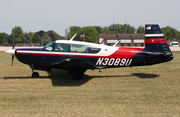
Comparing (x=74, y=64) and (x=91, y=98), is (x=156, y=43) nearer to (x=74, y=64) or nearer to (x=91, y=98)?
(x=74, y=64)

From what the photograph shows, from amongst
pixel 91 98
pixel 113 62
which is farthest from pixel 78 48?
pixel 91 98

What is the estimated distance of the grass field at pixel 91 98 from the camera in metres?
5.38

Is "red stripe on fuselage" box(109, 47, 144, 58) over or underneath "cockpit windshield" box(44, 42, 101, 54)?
underneath

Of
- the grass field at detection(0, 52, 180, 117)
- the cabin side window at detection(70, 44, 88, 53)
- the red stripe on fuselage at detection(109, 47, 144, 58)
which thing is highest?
the cabin side window at detection(70, 44, 88, 53)

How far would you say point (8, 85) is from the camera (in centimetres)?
827

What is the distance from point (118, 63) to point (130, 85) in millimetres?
1590

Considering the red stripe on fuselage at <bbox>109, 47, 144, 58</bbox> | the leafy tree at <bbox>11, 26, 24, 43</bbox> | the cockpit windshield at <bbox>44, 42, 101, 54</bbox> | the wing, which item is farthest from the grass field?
the leafy tree at <bbox>11, 26, 24, 43</bbox>

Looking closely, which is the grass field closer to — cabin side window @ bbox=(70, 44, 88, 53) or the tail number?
the tail number

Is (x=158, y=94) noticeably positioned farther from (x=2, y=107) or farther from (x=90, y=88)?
(x=2, y=107)

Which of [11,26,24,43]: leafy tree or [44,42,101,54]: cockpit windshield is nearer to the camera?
[44,42,101,54]: cockpit windshield

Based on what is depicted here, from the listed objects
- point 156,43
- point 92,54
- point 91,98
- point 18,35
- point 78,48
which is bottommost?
point 91,98

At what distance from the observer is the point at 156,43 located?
9.67 metres

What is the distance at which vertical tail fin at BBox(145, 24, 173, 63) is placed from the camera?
9555 mm

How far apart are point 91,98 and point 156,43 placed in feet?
16.4
